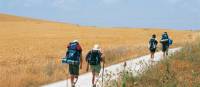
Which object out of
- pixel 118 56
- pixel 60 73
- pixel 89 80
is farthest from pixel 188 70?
pixel 118 56

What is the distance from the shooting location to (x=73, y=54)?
1633 centimetres

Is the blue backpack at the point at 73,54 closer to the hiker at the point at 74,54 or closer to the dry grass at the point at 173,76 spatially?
the hiker at the point at 74,54

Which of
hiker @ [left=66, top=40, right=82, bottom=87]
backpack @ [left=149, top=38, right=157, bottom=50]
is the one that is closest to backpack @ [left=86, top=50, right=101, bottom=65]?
hiker @ [left=66, top=40, right=82, bottom=87]

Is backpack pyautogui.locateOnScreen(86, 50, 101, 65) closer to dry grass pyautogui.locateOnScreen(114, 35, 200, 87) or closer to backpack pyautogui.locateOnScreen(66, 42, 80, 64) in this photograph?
backpack pyautogui.locateOnScreen(66, 42, 80, 64)

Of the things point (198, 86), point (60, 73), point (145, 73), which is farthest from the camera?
point (60, 73)

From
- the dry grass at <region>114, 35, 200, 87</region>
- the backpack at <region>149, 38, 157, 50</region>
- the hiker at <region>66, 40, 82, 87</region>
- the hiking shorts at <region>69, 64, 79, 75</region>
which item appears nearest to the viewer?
the dry grass at <region>114, 35, 200, 87</region>

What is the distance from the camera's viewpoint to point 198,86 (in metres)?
10.4

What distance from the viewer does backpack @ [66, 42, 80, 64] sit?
16297 millimetres

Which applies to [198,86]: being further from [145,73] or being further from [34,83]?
[34,83]

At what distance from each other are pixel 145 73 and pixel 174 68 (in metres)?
1.53

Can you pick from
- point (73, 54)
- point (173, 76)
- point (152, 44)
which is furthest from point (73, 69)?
point (152, 44)

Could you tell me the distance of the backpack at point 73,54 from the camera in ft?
53.5

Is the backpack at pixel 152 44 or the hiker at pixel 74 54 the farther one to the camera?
the backpack at pixel 152 44

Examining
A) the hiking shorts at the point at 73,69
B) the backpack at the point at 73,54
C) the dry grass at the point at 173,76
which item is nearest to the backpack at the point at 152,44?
the dry grass at the point at 173,76
